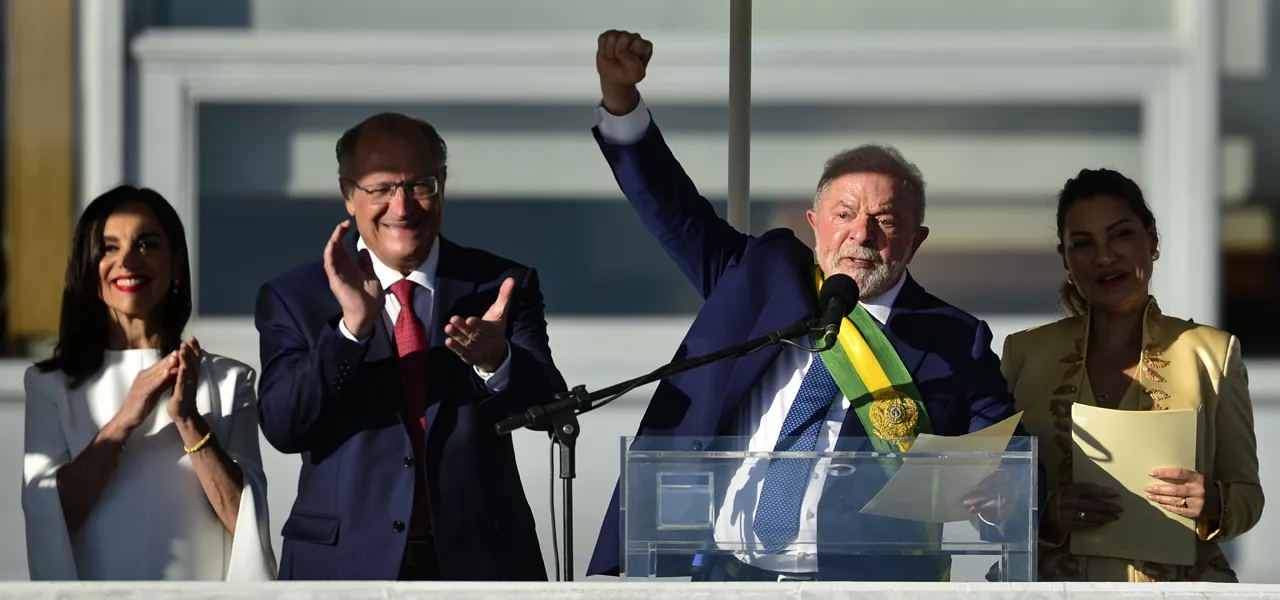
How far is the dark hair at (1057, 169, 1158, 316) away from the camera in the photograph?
3.16m

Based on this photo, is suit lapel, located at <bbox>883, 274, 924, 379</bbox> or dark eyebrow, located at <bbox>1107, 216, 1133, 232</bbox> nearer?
suit lapel, located at <bbox>883, 274, 924, 379</bbox>

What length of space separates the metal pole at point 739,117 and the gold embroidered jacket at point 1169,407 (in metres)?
0.67

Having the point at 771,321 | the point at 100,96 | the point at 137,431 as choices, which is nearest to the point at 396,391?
the point at 137,431

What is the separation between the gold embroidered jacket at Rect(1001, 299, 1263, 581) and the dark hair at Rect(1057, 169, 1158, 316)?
80 mm

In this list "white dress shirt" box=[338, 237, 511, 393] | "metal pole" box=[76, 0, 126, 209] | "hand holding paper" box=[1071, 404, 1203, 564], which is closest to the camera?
"hand holding paper" box=[1071, 404, 1203, 564]

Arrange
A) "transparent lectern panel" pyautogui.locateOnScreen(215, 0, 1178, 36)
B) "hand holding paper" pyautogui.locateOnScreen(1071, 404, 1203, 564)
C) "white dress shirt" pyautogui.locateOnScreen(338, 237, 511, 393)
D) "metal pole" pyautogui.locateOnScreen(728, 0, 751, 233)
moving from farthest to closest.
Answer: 1. "transparent lectern panel" pyautogui.locateOnScreen(215, 0, 1178, 36)
2. "metal pole" pyautogui.locateOnScreen(728, 0, 751, 233)
3. "white dress shirt" pyautogui.locateOnScreen(338, 237, 511, 393)
4. "hand holding paper" pyautogui.locateOnScreen(1071, 404, 1203, 564)

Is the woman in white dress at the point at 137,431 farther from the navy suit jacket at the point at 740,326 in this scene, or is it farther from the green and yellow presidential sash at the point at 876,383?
the green and yellow presidential sash at the point at 876,383

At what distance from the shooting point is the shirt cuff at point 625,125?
3.08 metres

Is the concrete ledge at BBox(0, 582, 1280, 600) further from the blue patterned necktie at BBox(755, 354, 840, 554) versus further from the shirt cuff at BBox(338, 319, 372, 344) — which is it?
the shirt cuff at BBox(338, 319, 372, 344)

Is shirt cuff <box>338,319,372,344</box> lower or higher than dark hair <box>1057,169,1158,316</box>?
lower

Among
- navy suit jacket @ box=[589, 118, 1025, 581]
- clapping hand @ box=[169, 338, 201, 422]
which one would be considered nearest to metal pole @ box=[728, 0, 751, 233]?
navy suit jacket @ box=[589, 118, 1025, 581]

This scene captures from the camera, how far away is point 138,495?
119 inches

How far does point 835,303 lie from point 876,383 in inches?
11.5

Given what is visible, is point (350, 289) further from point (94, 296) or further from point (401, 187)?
point (94, 296)
